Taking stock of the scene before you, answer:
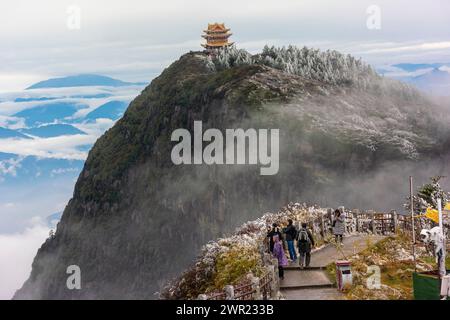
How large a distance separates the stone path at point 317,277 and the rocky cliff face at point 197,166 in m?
89.3

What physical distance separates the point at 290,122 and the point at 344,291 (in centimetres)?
10656

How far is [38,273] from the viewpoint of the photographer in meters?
188

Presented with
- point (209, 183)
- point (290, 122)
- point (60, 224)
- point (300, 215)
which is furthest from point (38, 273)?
point (300, 215)

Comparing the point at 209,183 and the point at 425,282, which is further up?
the point at 425,282

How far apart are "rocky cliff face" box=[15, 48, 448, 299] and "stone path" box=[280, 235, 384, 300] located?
293 ft

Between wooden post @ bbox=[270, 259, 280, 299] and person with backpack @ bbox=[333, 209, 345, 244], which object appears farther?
person with backpack @ bbox=[333, 209, 345, 244]

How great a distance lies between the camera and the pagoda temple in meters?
168

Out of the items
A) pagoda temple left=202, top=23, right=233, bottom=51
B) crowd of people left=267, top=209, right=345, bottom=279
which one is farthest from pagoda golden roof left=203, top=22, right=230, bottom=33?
crowd of people left=267, top=209, right=345, bottom=279

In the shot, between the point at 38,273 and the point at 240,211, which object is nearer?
the point at 240,211

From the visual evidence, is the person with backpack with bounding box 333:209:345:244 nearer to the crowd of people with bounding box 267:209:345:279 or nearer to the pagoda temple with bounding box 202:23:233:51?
the crowd of people with bounding box 267:209:345:279

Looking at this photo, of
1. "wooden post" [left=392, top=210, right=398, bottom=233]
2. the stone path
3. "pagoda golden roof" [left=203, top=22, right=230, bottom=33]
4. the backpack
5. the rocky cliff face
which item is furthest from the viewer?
"pagoda golden roof" [left=203, top=22, right=230, bottom=33]

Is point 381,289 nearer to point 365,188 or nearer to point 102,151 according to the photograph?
point 365,188

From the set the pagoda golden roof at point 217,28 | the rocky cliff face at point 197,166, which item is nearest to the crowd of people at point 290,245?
the rocky cliff face at point 197,166

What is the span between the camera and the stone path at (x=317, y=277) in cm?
2562
